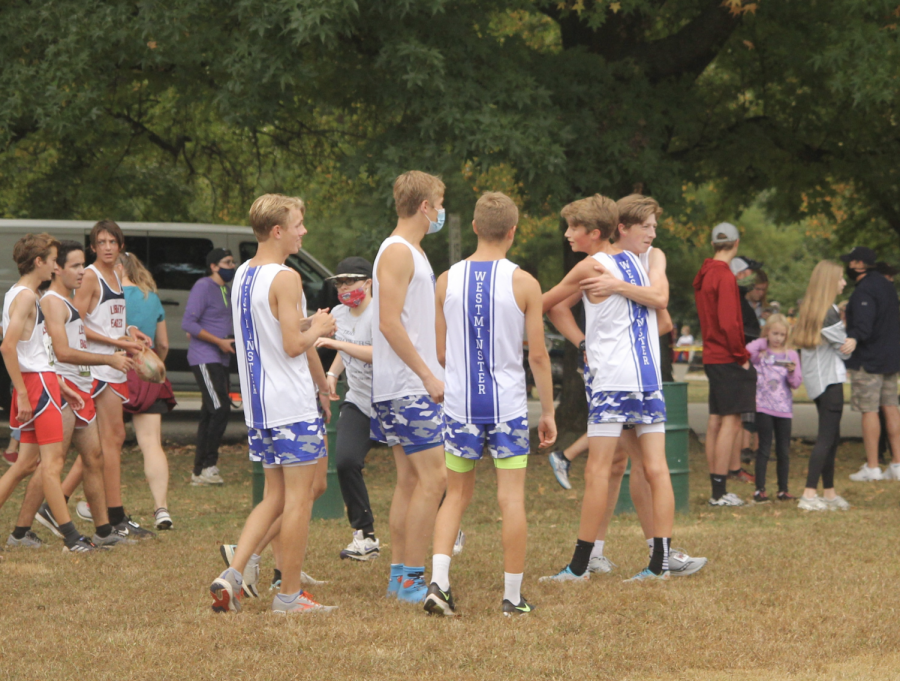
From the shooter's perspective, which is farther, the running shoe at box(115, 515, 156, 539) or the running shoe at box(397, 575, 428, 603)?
the running shoe at box(115, 515, 156, 539)

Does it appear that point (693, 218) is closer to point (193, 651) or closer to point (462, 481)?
point (462, 481)

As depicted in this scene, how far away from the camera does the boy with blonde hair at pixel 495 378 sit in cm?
488

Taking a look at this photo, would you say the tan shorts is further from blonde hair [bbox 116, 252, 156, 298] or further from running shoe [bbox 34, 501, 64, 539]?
running shoe [bbox 34, 501, 64, 539]

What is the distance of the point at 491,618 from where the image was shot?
4887mm

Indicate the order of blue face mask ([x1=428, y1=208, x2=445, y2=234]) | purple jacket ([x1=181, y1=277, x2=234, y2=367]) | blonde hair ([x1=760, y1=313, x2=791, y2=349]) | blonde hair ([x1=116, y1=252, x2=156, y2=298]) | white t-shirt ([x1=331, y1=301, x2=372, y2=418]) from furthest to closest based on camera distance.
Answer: purple jacket ([x1=181, y1=277, x2=234, y2=367]), blonde hair ([x1=760, y1=313, x2=791, y2=349]), blonde hair ([x1=116, y1=252, x2=156, y2=298]), white t-shirt ([x1=331, y1=301, x2=372, y2=418]), blue face mask ([x1=428, y1=208, x2=445, y2=234])

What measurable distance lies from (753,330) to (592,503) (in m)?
4.56

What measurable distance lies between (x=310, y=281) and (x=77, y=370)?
720 centimetres

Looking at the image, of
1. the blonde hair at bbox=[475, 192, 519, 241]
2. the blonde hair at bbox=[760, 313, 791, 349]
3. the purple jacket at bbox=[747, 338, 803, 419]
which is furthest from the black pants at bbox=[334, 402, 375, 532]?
the blonde hair at bbox=[760, 313, 791, 349]

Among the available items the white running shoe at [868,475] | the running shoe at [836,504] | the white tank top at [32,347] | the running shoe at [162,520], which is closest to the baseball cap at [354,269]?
the white tank top at [32,347]

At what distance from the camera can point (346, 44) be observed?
10508 millimetres

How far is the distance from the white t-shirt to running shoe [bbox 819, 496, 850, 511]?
152 inches

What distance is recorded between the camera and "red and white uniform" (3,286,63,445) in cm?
649

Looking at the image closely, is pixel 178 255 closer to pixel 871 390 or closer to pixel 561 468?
pixel 561 468

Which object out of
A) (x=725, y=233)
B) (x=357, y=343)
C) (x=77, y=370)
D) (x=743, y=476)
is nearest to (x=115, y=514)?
(x=77, y=370)
